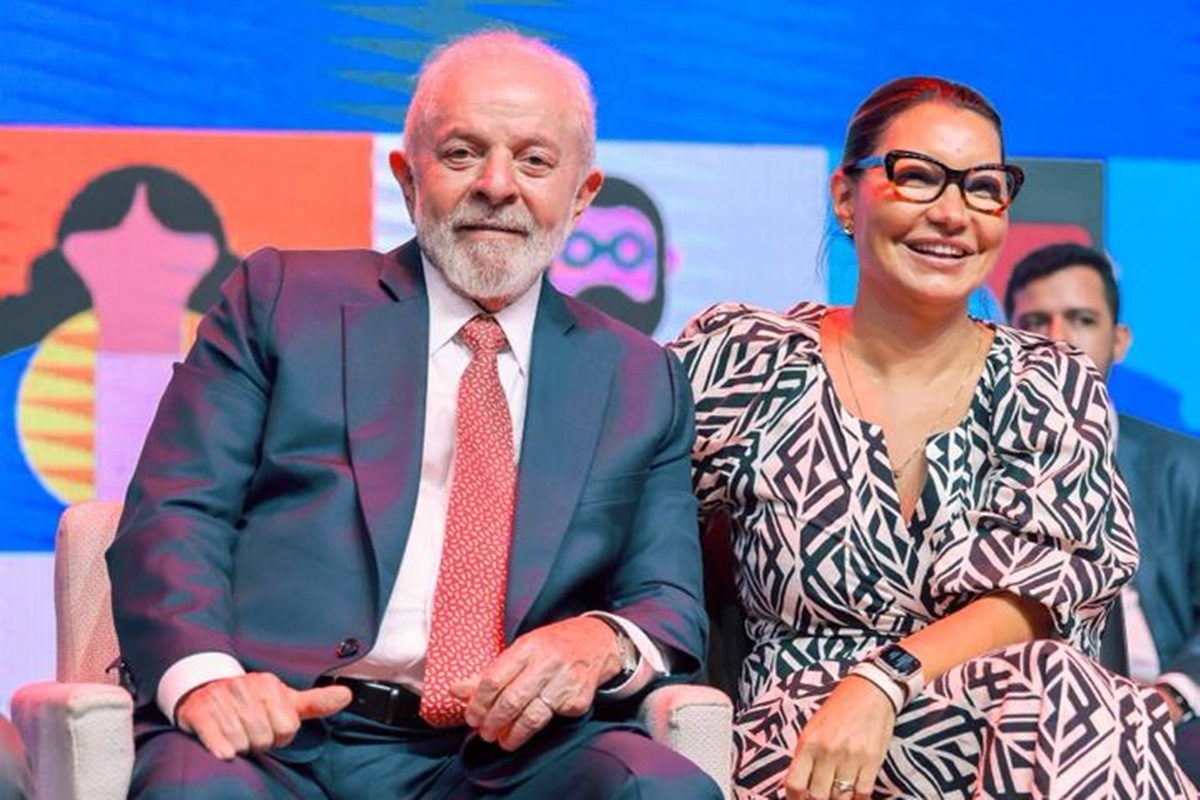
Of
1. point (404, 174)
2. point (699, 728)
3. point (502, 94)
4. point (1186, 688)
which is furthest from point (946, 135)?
point (699, 728)

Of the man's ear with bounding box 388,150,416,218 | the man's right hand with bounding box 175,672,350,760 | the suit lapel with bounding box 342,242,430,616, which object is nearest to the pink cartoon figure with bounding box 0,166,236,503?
the man's ear with bounding box 388,150,416,218

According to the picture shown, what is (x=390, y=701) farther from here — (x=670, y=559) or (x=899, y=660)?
(x=899, y=660)

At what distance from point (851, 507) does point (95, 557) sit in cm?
108

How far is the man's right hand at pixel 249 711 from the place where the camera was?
236 cm

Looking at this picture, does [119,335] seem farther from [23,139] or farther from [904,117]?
[904,117]

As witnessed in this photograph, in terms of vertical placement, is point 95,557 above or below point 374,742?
above

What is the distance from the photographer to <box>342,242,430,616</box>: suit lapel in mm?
2662

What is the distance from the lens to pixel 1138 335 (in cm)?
439

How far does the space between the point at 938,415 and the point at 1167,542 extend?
95cm

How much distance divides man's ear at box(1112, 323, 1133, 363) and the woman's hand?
1.88 m

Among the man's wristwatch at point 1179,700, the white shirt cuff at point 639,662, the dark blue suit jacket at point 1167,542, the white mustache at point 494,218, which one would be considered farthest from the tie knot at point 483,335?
the dark blue suit jacket at point 1167,542

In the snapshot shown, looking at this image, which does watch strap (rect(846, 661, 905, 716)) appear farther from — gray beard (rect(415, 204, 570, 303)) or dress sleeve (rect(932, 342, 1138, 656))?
gray beard (rect(415, 204, 570, 303))

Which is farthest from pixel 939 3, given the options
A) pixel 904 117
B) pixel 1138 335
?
pixel 904 117

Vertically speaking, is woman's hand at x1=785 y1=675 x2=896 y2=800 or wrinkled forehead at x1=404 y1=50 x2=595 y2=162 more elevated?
wrinkled forehead at x1=404 y1=50 x2=595 y2=162
